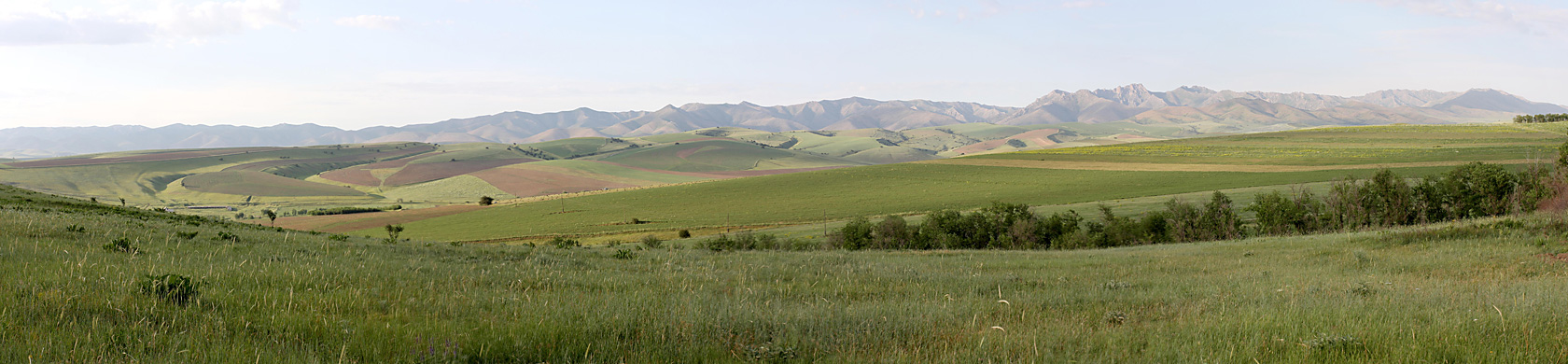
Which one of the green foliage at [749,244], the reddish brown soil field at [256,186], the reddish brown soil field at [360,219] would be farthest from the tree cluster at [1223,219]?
the reddish brown soil field at [256,186]

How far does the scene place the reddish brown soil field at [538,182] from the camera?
532 feet

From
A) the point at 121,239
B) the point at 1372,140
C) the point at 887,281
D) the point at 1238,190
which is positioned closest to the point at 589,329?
the point at 887,281

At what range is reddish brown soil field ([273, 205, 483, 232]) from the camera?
299 ft

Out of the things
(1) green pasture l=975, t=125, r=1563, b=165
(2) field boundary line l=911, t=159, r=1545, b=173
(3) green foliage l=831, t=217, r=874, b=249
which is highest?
(1) green pasture l=975, t=125, r=1563, b=165

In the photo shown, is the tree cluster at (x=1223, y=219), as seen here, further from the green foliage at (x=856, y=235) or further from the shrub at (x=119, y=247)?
the shrub at (x=119, y=247)

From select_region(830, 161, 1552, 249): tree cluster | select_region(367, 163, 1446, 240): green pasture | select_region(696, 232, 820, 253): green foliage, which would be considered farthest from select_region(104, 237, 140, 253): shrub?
select_region(367, 163, 1446, 240): green pasture

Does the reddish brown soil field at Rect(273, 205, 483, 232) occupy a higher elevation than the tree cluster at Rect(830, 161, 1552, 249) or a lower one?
lower

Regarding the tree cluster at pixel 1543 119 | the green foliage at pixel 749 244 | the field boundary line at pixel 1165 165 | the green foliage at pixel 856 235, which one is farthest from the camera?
the tree cluster at pixel 1543 119

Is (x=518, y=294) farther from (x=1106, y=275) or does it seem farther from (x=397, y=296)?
(x=1106, y=275)

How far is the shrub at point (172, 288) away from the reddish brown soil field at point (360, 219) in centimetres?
9364

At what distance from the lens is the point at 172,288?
22.3 ft

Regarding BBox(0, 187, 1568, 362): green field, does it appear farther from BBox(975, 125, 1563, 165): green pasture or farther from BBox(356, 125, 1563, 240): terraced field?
BBox(975, 125, 1563, 165): green pasture

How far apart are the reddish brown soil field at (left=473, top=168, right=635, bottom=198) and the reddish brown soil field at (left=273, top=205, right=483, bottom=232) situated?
4353 cm

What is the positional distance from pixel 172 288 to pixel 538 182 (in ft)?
580
